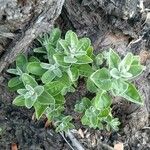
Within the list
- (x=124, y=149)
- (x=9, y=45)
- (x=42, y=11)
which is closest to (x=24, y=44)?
(x=9, y=45)

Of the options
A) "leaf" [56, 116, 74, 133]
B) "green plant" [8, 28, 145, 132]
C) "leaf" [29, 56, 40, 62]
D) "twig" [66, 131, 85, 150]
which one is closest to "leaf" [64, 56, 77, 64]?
"green plant" [8, 28, 145, 132]

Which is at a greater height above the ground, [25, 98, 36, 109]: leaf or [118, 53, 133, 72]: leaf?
[25, 98, 36, 109]: leaf

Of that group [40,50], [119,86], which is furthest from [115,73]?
[40,50]

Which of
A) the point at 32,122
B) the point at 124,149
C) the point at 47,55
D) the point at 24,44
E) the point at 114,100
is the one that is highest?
the point at 24,44

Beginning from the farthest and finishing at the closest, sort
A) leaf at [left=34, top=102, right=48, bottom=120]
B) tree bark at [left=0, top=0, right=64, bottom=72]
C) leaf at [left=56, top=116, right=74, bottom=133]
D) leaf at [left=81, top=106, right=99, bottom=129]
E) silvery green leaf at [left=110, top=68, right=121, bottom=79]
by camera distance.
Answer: leaf at [left=56, top=116, right=74, bottom=133]
leaf at [left=81, top=106, right=99, bottom=129]
leaf at [left=34, top=102, right=48, bottom=120]
silvery green leaf at [left=110, top=68, right=121, bottom=79]
tree bark at [left=0, top=0, right=64, bottom=72]

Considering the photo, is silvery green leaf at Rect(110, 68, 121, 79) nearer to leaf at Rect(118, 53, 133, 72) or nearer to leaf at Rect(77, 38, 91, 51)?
leaf at Rect(118, 53, 133, 72)

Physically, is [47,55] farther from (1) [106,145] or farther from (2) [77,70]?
(1) [106,145]

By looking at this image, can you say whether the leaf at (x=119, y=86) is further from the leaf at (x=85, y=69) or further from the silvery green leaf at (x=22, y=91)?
the silvery green leaf at (x=22, y=91)
